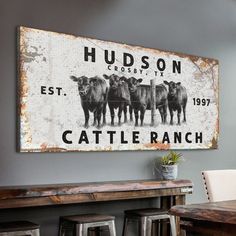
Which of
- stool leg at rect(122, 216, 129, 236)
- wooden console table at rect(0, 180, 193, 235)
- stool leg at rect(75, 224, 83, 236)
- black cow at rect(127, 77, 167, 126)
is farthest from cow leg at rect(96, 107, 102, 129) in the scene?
stool leg at rect(75, 224, 83, 236)

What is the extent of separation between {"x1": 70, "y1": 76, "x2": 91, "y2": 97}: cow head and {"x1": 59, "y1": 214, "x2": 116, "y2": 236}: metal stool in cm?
114

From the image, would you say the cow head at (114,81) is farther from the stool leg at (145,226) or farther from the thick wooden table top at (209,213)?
the thick wooden table top at (209,213)

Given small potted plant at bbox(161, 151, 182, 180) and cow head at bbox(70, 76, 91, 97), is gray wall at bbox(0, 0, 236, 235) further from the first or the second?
cow head at bbox(70, 76, 91, 97)

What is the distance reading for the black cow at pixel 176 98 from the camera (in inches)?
194

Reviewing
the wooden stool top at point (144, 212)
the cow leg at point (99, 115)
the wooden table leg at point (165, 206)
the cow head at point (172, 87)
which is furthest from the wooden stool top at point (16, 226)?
the cow head at point (172, 87)

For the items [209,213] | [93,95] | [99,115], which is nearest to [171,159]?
[99,115]

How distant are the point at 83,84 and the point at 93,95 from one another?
143mm

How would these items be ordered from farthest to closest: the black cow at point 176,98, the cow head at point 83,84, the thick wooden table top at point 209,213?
the black cow at point 176,98 < the cow head at point 83,84 < the thick wooden table top at point 209,213

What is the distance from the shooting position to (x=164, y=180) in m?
4.49

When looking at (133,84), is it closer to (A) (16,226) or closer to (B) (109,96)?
(B) (109,96)

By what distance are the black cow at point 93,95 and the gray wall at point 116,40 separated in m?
0.39

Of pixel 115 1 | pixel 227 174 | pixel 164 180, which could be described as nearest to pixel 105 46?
pixel 115 1

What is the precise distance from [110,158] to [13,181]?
3.37 feet

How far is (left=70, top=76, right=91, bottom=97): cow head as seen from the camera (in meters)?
4.25
